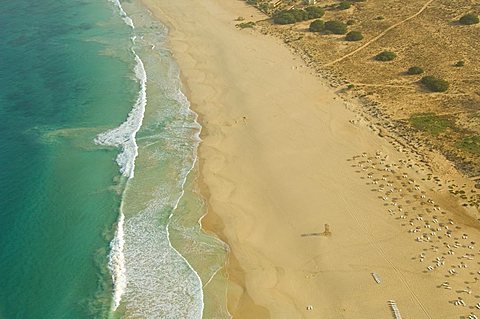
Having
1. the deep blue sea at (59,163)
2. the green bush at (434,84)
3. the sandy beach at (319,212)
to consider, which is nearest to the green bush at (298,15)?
the sandy beach at (319,212)

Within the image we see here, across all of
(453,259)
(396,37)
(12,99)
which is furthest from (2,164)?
(396,37)

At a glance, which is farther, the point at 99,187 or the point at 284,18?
the point at 284,18

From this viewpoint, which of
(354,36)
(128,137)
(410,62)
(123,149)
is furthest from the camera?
(354,36)

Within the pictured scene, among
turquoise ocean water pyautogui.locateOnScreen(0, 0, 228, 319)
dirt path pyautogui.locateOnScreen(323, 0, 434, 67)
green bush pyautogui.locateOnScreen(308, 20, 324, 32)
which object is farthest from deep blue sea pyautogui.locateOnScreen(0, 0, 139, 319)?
green bush pyautogui.locateOnScreen(308, 20, 324, 32)

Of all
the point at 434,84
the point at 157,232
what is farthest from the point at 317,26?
the point at 157,232

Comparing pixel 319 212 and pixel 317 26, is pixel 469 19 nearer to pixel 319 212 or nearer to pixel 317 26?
pixel 317 26

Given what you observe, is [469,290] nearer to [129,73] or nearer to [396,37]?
[396,37]
